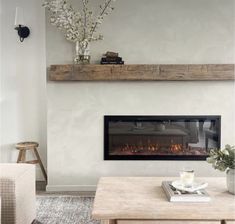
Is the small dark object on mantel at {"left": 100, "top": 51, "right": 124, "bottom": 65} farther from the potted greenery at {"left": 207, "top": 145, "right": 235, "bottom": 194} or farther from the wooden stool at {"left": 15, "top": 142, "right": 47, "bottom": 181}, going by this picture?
the potted greenery at {"left": 207, "top": 145, "right": 235, "bottom": 194}

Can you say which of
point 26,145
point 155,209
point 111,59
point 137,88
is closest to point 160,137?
point 137,88

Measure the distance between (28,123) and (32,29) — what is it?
1.15 metres

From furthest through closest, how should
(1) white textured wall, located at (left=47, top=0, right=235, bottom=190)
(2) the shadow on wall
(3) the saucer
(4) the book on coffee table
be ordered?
(2) the shadow on wall, (1) white textured wall, located at (left=47, top=0, right=235, bottom=190), (3) the saucer, (4) the book on coffee table

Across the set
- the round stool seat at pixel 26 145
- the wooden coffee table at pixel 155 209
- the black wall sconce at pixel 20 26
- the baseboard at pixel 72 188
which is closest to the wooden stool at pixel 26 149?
the round stool seat at pixel 26 145

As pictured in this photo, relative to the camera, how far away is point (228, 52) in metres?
3.80

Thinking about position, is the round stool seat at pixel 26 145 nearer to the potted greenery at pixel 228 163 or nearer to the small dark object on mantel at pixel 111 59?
the small dark object on mantel at pixel 111 59

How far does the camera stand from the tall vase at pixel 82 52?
3.70 meters

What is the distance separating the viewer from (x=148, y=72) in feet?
12.2

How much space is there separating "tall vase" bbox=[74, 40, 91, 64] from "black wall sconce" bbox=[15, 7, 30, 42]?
0.83m

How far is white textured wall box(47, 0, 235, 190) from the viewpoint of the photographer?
12.4ft

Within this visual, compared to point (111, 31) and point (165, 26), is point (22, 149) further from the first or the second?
point (165, 26)

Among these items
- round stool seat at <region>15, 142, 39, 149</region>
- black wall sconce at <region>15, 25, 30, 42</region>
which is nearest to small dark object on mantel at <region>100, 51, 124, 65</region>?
black wall sconce at <region>15, 25, 30, 42</region>

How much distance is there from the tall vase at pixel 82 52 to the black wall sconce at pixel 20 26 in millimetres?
828

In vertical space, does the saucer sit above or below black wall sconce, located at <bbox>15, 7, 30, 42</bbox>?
below
